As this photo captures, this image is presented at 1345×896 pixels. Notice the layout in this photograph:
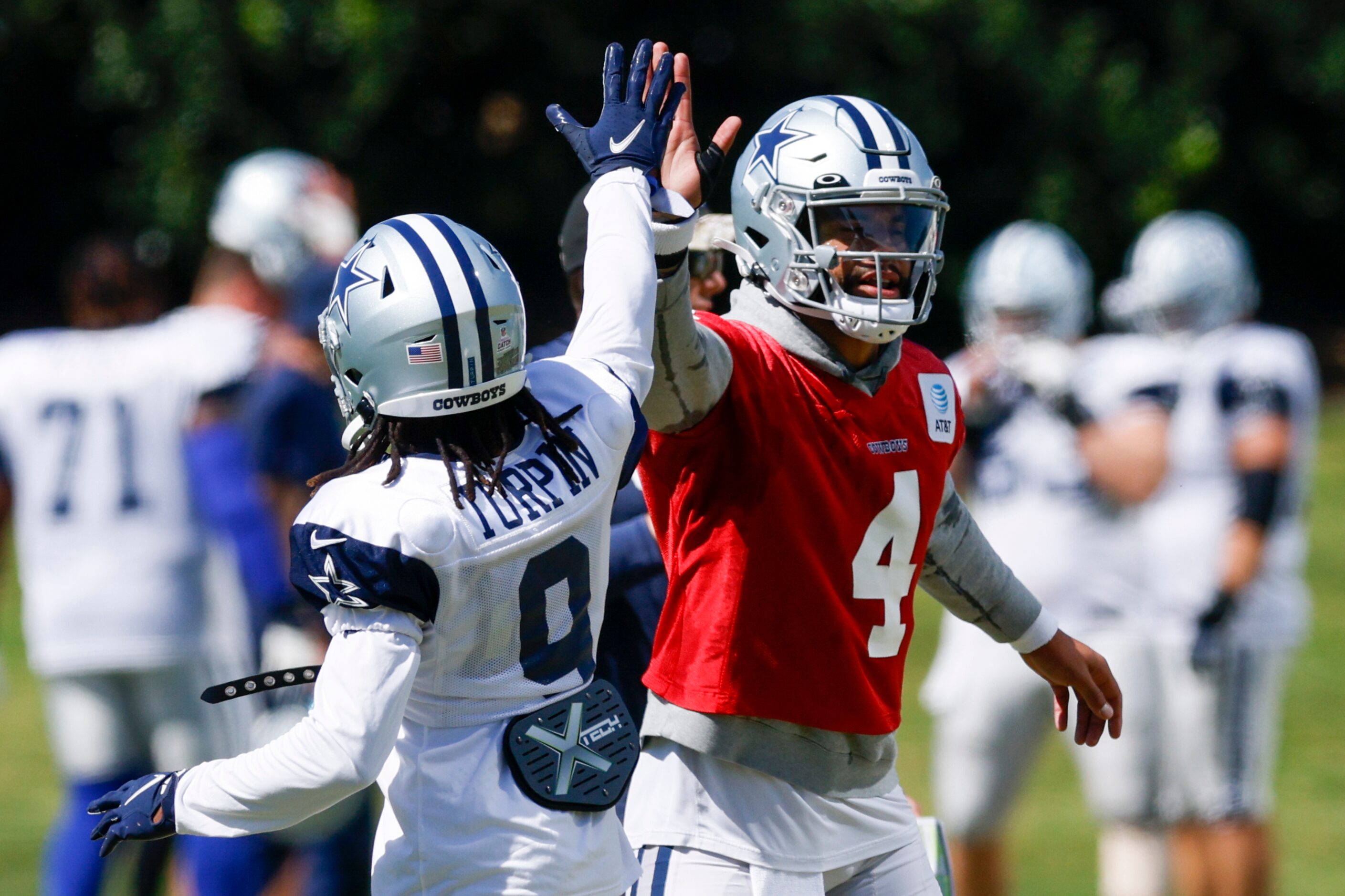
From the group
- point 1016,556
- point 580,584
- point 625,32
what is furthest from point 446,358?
point 625,32

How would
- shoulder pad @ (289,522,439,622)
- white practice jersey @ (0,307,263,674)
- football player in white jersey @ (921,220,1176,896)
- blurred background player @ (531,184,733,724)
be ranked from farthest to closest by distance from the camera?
football player in white jersey @ (921,220,1176,896), white practice jersey @ (0,307,263,674), blurred background player @ (531,184,733,724), shoulder pad @ (289,522,439,622)

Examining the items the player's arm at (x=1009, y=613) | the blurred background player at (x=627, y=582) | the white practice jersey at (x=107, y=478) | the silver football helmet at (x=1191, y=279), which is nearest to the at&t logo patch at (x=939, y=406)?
the player's arm at (x=1009, y=613)

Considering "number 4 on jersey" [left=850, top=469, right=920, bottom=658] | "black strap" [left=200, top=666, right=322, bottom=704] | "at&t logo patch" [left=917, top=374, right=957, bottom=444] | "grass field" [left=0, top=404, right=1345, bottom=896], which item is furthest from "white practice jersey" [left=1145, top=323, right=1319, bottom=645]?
"black strap" [left=200, top=666, right=322, bottom=704]

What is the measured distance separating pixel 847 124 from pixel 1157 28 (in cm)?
1795

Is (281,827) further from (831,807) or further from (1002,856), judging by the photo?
(1002,856)

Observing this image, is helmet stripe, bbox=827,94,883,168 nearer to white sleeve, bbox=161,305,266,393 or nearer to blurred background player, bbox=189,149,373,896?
blurred background player, bbox=189,149,373,896

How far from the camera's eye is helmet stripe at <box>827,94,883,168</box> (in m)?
2.93

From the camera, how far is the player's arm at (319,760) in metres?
2.28

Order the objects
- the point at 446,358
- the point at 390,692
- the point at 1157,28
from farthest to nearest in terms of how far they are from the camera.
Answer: the point at 1157,28, the point at 446,358, the point at 390,692

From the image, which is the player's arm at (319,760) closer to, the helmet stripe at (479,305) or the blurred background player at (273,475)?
the helmet stripe at (479,305)

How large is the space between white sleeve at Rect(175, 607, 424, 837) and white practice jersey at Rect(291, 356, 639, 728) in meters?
0.04

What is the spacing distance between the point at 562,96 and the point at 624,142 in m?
15.2

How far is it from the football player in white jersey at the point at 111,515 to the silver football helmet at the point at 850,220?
2.46 meters

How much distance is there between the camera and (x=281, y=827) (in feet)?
7.89
